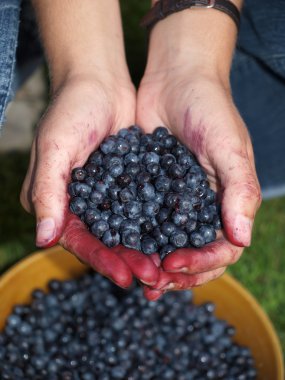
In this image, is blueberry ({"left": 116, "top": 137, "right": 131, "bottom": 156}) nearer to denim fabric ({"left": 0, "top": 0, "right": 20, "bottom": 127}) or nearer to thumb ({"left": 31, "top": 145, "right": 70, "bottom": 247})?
thumb ({"left": 31, "top": 145, "right": 70, "bottom": 247})

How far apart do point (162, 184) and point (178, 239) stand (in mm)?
147

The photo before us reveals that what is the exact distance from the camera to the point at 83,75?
57.3 inches

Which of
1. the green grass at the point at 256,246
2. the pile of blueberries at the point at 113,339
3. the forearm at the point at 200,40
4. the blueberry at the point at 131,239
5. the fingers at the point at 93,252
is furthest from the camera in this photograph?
the green grass at the point at 256,246

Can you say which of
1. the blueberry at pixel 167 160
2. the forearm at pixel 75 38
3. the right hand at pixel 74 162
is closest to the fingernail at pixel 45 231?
the right hand at pixel 74 162

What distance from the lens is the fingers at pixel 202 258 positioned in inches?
44.4

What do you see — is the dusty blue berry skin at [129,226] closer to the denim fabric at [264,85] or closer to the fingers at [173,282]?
the fingers at [173,282]

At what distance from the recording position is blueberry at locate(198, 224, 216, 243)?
123 centimetres

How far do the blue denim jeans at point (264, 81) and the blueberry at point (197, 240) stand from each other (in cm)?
71

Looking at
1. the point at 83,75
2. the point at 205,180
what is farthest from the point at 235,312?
the point at 83,75

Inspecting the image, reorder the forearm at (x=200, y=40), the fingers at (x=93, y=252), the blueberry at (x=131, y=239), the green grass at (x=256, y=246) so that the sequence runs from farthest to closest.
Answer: the green grass at (x=256, y=246)
the forearm at (x=200, y=40)
the blueberry at (x=131, y=239)
the fingers at (x=93, y=252)

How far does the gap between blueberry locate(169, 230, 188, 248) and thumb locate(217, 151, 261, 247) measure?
0.09 m

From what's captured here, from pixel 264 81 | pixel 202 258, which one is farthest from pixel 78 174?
pixel 264 81

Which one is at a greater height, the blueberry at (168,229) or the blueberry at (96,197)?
the blueberry at (96,197)

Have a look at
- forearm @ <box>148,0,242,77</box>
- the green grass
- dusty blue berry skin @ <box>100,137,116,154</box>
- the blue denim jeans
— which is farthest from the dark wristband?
the green grass
